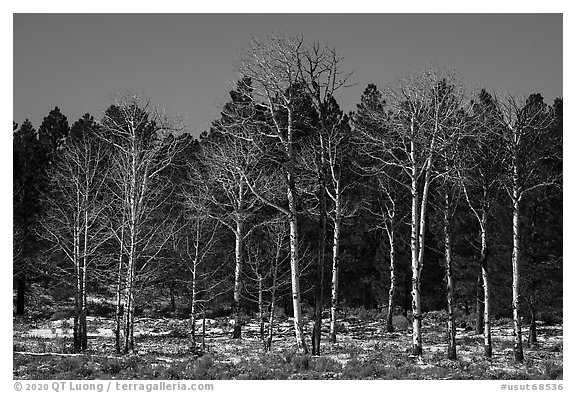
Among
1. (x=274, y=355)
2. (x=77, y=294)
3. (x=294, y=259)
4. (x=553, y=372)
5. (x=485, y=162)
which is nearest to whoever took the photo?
(x=553, y=372)

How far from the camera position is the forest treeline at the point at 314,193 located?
21.6 meters

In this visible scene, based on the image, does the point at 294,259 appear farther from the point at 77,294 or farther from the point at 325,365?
the point at 77,294

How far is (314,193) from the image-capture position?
28234mm

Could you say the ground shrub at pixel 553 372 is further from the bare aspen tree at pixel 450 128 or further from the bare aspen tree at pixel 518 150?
the bare aspen tree at pixel 450 128

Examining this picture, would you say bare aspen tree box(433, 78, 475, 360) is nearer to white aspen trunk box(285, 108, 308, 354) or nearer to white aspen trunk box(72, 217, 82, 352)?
white aspen trunk box(285, 108, 308, 354)

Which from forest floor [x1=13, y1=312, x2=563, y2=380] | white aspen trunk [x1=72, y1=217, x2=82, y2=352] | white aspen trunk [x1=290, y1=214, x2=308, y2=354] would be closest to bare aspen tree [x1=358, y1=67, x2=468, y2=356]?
forest floor [x1=13, y1=312, x2=563, y2=380]

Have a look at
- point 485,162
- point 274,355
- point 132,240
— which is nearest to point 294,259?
point 274,355

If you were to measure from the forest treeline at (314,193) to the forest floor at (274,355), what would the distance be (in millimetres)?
1053

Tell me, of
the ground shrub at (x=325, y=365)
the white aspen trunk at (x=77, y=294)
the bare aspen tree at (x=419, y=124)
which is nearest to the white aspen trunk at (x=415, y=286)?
the bare aspen tree at (x=419, y=124)

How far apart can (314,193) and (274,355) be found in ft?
31.9

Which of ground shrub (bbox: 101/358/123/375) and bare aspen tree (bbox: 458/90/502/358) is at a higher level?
bare aspen tree (bbox: 458/90/502/358)

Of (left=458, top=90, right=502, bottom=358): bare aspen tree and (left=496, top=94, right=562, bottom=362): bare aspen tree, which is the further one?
(left=458, top=90, right=502, bottom=358): bare aspen tree

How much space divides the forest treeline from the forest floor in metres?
1.05

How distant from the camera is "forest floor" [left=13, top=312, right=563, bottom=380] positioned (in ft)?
57.9
